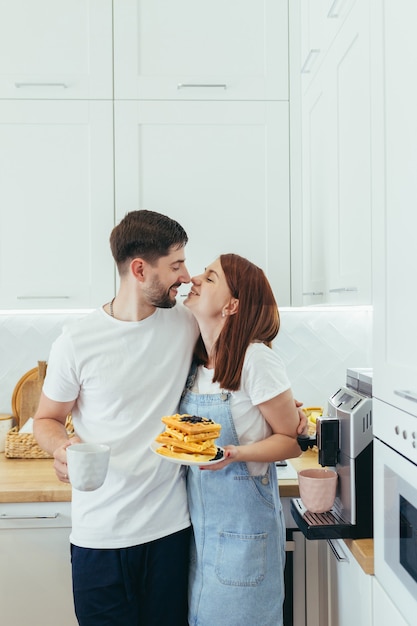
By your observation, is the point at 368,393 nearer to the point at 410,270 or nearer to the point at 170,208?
the point at 410,270

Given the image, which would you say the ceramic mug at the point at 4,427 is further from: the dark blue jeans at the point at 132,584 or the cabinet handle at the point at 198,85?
the cabinet handle at the point at 198,85

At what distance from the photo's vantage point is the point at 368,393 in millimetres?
1499

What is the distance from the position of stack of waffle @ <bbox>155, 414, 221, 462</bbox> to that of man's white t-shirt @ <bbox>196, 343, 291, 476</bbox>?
16 cm

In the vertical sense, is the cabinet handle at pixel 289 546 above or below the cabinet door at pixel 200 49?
below

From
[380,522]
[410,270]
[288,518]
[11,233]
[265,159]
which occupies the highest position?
[265,159]

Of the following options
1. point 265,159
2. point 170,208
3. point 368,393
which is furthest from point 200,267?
point 368,393

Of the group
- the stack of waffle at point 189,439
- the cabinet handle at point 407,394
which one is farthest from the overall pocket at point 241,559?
the cabinet handle at point 407,394

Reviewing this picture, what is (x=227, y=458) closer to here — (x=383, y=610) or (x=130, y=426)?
(x=130, y=426)

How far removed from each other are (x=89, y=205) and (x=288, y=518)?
1233 mm

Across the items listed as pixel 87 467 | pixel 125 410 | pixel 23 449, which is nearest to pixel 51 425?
pixel 125 410

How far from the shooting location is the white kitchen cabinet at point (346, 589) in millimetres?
1367

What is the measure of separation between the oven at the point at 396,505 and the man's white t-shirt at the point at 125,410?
52 cm

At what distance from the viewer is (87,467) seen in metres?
1.28

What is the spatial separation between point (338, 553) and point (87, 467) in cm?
69
